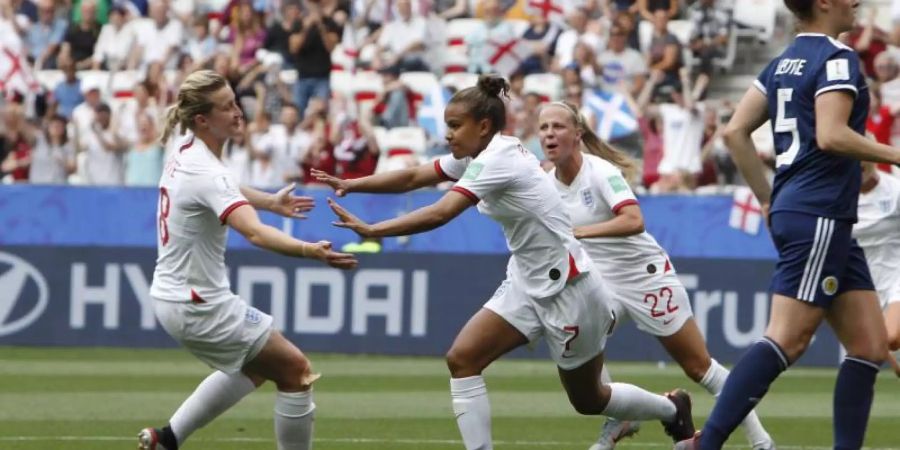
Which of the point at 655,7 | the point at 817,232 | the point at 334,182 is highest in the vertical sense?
the point at 817,232

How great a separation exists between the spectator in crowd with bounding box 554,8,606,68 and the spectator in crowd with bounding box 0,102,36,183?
612cm

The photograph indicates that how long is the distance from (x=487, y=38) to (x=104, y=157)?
15.1 ft

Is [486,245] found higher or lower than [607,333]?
lower

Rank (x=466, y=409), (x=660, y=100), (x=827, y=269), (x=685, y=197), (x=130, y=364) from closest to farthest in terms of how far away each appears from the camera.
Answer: (x=827, y=269) → (x=466, y=409) → (x=130, y=364) → (x=685, y=197) → (x=660, y=100)

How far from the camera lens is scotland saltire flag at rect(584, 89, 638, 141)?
18.8 metres

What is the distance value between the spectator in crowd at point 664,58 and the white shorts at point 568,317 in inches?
443

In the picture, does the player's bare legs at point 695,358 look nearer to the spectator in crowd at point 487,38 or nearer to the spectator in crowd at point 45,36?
the spectator in crowd at point 487,38

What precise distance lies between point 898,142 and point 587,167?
25.5ft

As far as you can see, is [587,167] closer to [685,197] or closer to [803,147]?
[803,147]

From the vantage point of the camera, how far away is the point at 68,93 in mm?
21297

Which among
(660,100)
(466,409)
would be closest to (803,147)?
(466,409)

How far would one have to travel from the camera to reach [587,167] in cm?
965

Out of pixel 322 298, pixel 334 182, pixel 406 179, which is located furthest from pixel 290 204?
pixel 322 298

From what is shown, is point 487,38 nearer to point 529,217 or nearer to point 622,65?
point 622,65
